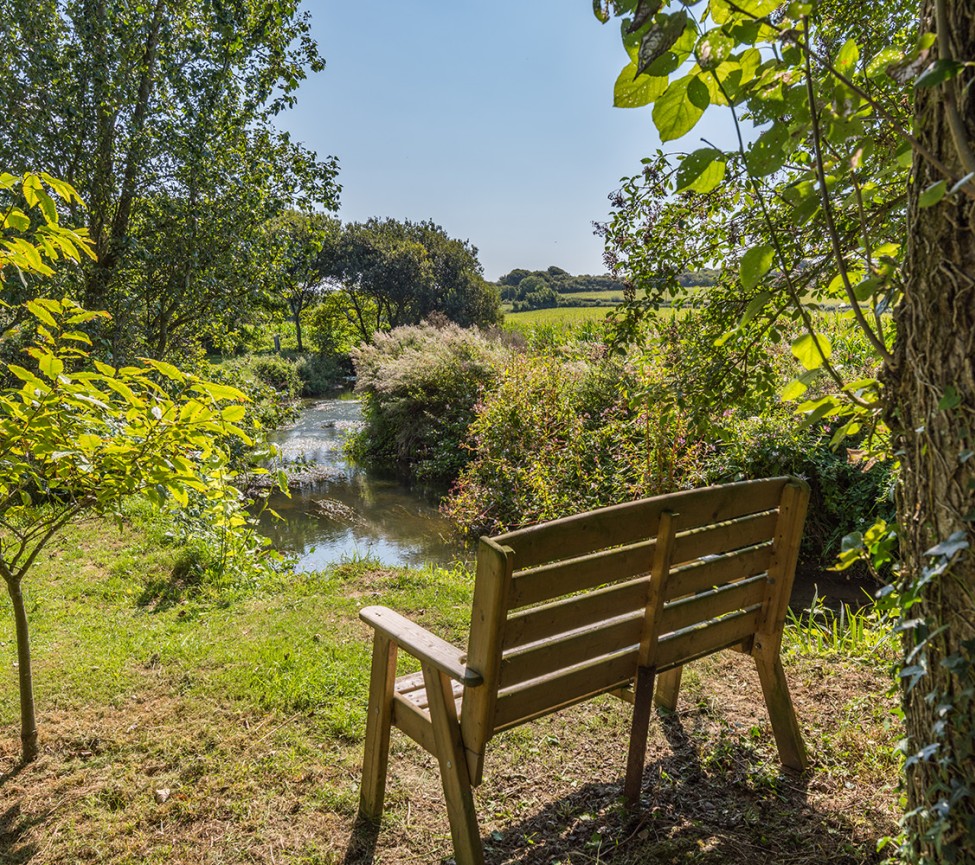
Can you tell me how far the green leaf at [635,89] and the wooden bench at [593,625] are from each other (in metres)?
0.97

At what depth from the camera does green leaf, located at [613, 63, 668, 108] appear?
104 cm

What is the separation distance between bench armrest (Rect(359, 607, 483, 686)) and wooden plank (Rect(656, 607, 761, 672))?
0.72 metres

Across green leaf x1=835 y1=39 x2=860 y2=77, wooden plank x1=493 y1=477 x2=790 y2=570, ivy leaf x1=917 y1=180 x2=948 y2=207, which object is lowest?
wooden plank x1=493 y1=477 x2=790 y2=570

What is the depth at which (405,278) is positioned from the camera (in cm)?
2819

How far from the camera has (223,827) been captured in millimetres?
2275

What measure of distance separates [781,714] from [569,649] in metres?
1.09

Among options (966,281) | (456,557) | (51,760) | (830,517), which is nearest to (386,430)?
(456,557)

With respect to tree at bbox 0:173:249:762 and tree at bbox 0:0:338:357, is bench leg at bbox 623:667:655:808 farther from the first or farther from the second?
tree at bbox 0:0:338:357

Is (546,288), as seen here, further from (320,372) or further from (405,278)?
(320,372)

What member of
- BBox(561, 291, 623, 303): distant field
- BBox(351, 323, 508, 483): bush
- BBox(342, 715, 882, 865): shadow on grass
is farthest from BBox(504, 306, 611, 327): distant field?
BBox(342, 715, 882, 865): shadow on grass

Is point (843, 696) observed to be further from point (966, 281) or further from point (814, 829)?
point (966, 281)

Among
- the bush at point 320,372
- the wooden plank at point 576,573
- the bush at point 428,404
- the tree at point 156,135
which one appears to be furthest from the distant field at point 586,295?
the wooden plank at point 576,573

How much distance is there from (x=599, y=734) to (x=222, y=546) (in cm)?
383

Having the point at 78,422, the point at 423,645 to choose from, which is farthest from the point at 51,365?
the point at 423,645
